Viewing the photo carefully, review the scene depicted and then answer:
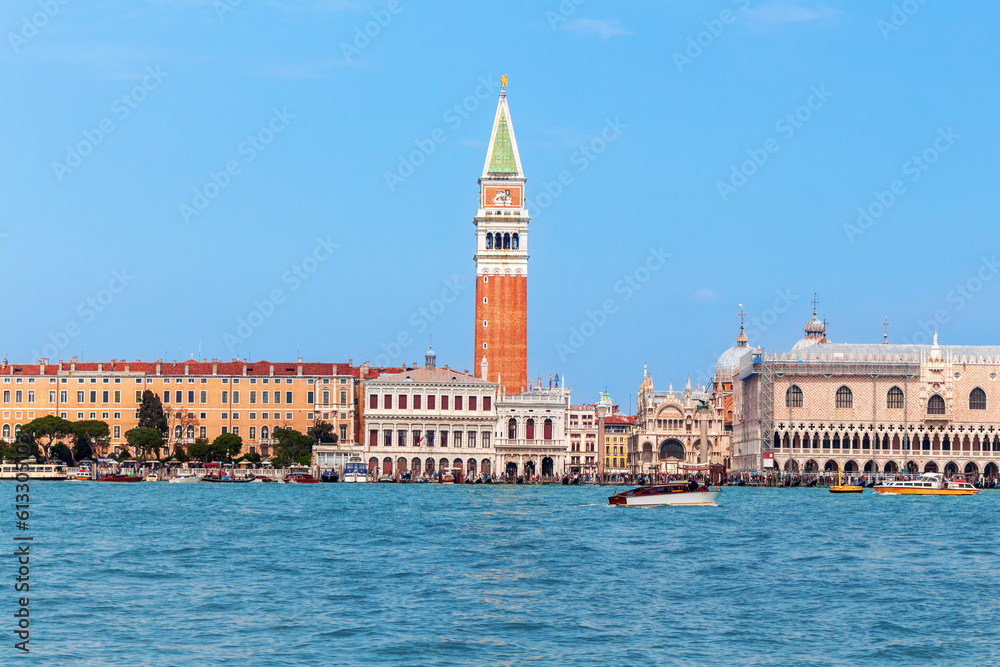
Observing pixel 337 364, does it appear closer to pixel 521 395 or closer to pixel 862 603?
pixel 521 395

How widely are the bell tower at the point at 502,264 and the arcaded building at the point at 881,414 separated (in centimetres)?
1657

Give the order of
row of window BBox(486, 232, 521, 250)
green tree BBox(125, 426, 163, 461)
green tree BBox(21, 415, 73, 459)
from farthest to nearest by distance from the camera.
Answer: row of window BBox(486, 232, 521, 250) < green tree BBox(125, 426, 163, 461) < green tree BBox(21, 415, 73, 459)

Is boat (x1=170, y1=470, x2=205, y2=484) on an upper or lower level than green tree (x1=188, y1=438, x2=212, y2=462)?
lower

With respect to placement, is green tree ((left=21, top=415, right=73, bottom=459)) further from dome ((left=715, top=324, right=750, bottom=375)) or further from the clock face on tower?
dome ((left=715, top=324, right=750, bottom=375))

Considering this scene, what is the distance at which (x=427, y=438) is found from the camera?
9756 cm

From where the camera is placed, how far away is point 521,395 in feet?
322

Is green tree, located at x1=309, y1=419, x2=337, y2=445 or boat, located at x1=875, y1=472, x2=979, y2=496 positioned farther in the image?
green tree, located at x1=309, y1=419, x2=337, y2=445

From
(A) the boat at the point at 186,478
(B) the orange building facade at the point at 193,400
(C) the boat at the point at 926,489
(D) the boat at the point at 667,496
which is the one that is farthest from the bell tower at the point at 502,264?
(D) the boat at the point at 667,496

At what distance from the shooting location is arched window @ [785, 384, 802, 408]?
98.8 m

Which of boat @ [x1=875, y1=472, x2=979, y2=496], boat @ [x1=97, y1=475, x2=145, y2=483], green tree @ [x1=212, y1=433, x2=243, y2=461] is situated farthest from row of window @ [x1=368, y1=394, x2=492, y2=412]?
boat @ [x1=875, y1=472, x2=979, y2=496]

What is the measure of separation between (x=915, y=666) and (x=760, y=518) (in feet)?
94.2

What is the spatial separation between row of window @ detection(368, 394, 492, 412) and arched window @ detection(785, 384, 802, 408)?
20.0 meters

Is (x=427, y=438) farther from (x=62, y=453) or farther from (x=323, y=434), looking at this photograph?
(x=62, y=453)

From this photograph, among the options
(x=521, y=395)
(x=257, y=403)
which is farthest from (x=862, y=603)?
(x=257, y=403)
